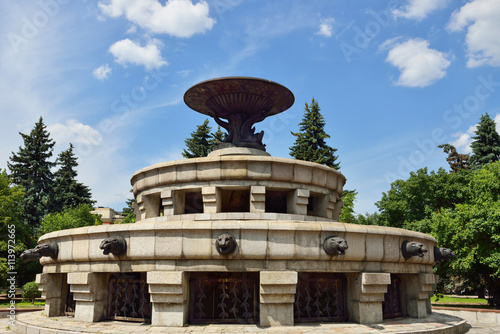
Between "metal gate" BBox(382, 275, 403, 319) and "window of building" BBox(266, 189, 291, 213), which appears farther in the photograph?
"window of building" BBox(266, 189, 291, 213)

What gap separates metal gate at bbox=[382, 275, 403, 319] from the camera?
1098 centimetres

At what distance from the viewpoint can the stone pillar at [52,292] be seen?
11.6m

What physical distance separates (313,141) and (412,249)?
35111mm

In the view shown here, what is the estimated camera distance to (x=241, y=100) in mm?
15312

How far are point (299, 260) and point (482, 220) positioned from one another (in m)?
18.1

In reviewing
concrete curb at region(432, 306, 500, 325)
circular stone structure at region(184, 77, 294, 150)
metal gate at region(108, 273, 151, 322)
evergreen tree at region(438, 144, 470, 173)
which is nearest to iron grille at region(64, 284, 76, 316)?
metal gate at region(108, 273, 151, 322)

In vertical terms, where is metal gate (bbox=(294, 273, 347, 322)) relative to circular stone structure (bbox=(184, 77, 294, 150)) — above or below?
below

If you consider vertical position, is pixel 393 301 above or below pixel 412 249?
below

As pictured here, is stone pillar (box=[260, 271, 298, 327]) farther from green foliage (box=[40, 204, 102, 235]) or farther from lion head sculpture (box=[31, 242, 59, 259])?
green foliage (box=[40, 204, 102, 235])

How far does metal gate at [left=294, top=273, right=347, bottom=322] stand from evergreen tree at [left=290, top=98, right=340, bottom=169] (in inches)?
1310

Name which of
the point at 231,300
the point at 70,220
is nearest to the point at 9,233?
the point at 70,220

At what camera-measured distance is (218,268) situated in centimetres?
924

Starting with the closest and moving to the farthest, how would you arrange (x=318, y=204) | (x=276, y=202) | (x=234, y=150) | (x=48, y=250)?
1. (x=48, y=250)
2. (x=276, y=202)
3. (x=318, y=204)
4. (x=234, y=150)

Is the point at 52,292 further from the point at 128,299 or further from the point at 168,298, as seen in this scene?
the point at 168,298
